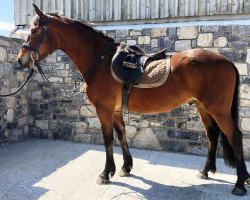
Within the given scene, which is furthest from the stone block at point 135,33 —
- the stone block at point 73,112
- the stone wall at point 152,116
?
the stone block at point 73,112

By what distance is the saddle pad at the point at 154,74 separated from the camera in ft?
11.2

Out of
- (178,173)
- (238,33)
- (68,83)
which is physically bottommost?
(178,173)

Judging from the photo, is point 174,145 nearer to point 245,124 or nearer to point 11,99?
point 245,124

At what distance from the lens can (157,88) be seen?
350 cm

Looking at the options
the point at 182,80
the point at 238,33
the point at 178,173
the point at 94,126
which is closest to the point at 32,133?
the point at 94,126

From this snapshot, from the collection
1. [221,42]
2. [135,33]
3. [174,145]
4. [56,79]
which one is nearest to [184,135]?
[174,145]

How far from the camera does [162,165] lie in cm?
440

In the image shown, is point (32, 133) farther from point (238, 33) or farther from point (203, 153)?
point (238, 33)

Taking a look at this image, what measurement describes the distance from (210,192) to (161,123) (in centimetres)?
187

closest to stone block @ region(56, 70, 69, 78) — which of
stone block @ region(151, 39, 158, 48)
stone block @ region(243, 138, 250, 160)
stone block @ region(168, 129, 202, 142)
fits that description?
stone block @ region(151, 39, 158, 48)

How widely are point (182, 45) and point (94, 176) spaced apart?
2.68m

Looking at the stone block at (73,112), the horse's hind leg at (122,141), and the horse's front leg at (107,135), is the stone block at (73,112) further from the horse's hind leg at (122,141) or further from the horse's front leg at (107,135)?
the horse's front leg at (107,135)

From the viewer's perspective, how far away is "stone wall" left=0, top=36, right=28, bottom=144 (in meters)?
5.29

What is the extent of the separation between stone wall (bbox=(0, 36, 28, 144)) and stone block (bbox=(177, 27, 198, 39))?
3.20 m
